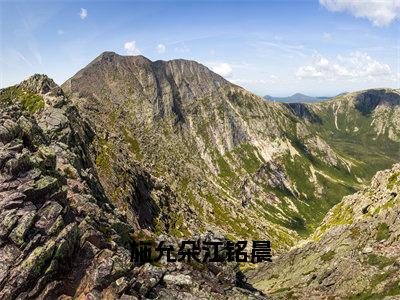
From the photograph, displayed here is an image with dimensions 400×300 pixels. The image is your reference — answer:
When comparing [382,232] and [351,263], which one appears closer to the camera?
[351,263]

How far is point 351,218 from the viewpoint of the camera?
169m

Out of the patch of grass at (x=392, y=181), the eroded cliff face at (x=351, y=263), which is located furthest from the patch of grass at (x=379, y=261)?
the patch of grass at (x=392, y=181)

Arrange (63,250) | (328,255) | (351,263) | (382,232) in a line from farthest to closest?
(328,255), (382,232), (351,263), (63,250)

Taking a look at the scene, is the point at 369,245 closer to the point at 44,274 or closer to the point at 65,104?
the point at 44,274

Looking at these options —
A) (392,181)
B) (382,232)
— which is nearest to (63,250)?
(382,232)

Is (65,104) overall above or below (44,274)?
above

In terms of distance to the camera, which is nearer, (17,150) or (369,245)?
(17,150)

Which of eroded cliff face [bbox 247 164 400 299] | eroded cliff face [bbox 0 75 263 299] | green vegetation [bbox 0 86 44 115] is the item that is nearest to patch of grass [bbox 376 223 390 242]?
eroded cliff face [bbox 247 164 400 299]

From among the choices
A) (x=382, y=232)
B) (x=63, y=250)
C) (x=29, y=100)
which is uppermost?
(x=29, y=100)

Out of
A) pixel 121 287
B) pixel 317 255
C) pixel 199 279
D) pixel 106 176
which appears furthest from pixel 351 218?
pixel 121 287

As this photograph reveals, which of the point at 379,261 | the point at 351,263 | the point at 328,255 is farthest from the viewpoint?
the point at 328,255

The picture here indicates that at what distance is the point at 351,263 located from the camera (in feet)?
349

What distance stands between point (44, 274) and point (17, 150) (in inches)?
939

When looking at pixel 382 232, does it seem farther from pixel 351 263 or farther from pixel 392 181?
pixel 392 181
